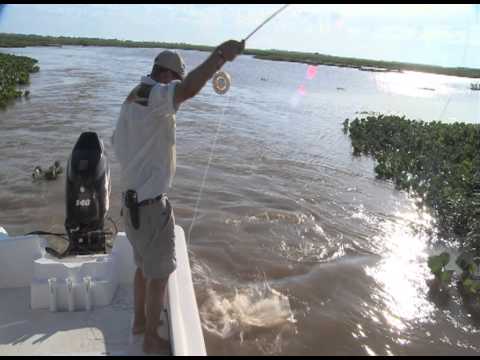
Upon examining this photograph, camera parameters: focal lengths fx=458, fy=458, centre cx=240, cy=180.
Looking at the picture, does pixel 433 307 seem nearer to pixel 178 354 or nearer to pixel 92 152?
pixel 178 354

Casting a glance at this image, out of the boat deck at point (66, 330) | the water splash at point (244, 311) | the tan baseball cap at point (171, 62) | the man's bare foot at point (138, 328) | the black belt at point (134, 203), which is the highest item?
the tan baseball cap at point (171, 62)

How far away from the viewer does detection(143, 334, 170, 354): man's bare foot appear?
2941 mm

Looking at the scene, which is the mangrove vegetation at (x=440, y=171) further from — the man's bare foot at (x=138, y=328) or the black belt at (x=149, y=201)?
the black belt at (x=149, y=201)

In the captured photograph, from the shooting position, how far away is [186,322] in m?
3.02

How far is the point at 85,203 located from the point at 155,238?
1734 millimetres

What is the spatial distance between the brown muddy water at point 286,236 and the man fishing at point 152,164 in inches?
67.0

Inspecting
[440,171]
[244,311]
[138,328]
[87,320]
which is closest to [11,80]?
[440,171]

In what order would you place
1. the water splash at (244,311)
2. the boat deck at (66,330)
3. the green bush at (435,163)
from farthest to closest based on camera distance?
the green bush at (435,163), the water splash at (244,311), the boat deck at (66,330)

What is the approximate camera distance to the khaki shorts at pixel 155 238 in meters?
2.78

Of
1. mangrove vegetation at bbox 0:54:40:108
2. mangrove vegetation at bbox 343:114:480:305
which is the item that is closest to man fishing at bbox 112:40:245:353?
mangrove vegetation at bbox 343:114:480:305

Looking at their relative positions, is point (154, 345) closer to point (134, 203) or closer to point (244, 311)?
point (134, 203)

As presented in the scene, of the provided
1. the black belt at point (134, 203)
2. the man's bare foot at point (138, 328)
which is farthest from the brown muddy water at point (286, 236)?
the black belt at point (134, 203)

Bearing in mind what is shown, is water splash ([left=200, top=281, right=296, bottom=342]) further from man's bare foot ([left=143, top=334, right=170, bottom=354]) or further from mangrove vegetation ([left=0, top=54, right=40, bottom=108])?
mangrove vegetation ([left=0, top=54, right=40, bottom=108])

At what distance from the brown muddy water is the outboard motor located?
1399mm
